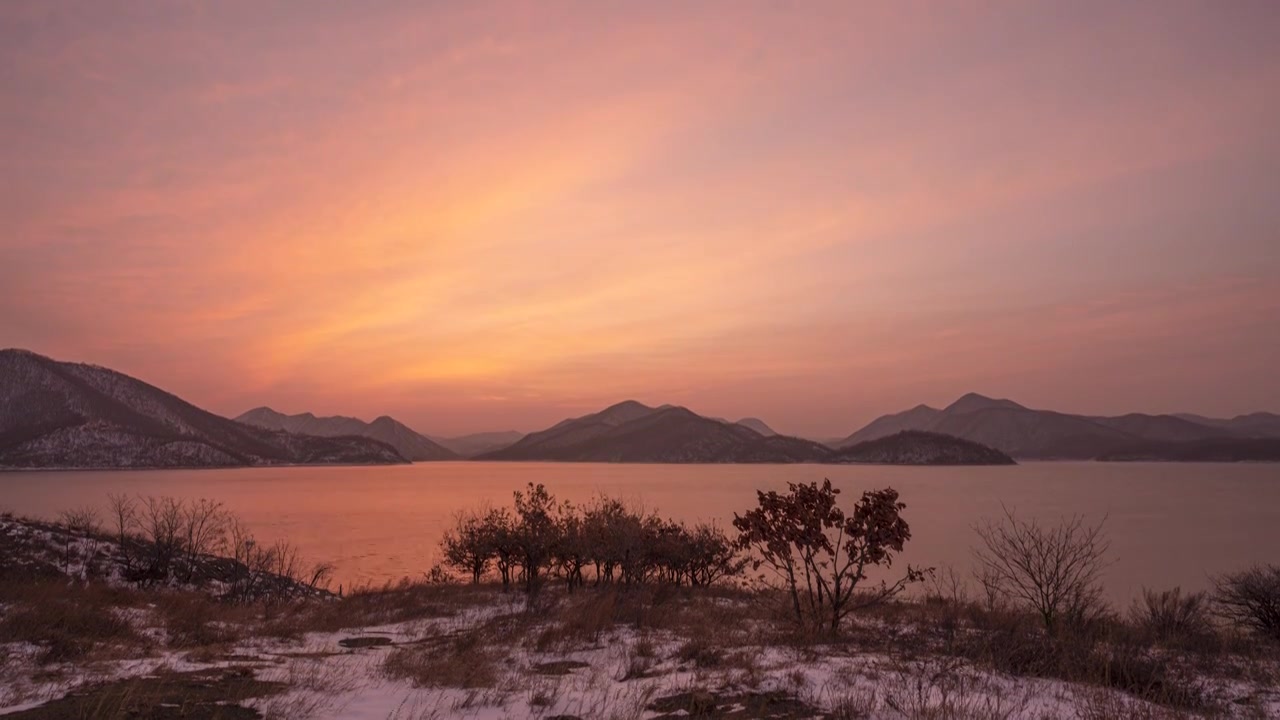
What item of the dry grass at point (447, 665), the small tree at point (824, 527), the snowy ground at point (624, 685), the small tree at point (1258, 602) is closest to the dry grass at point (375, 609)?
the snowy ground at point (624, 685)

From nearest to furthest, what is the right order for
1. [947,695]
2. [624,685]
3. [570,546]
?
[947,695]
[624,685]
[570,546]

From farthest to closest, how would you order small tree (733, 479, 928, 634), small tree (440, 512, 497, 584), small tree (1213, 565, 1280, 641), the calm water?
the calm water → small tree (440, 512, 497, 584) → small tree (1213, 565, 1280, 641) → small tree (733, 479, 928, 634)

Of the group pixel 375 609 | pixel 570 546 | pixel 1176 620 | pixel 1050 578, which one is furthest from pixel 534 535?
pixel 1176 620

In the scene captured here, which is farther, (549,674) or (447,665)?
(549,674)

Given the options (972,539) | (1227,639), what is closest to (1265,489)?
(972,539)

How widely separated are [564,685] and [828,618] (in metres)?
9.14

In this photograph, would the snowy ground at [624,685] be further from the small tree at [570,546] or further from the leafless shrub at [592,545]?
the small tree at [570,546]

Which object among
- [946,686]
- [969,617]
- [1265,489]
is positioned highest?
[946,686]

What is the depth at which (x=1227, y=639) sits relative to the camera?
55.6 ft

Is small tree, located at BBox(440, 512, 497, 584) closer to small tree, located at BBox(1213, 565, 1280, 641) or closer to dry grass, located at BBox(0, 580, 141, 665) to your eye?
dry grass, located at BBox(0, 580, 141, 665)

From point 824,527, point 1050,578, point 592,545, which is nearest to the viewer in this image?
point 824,527

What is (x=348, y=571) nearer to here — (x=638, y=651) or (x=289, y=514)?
(x=638, y=651)

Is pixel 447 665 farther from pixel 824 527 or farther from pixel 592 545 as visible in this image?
pixel 592 545

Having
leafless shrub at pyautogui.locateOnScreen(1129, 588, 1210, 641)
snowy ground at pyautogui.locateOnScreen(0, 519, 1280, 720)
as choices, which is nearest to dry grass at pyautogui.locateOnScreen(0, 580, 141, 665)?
snowy ground at pyautogui.locateOnScreen(0, 519, 1280, 720)
